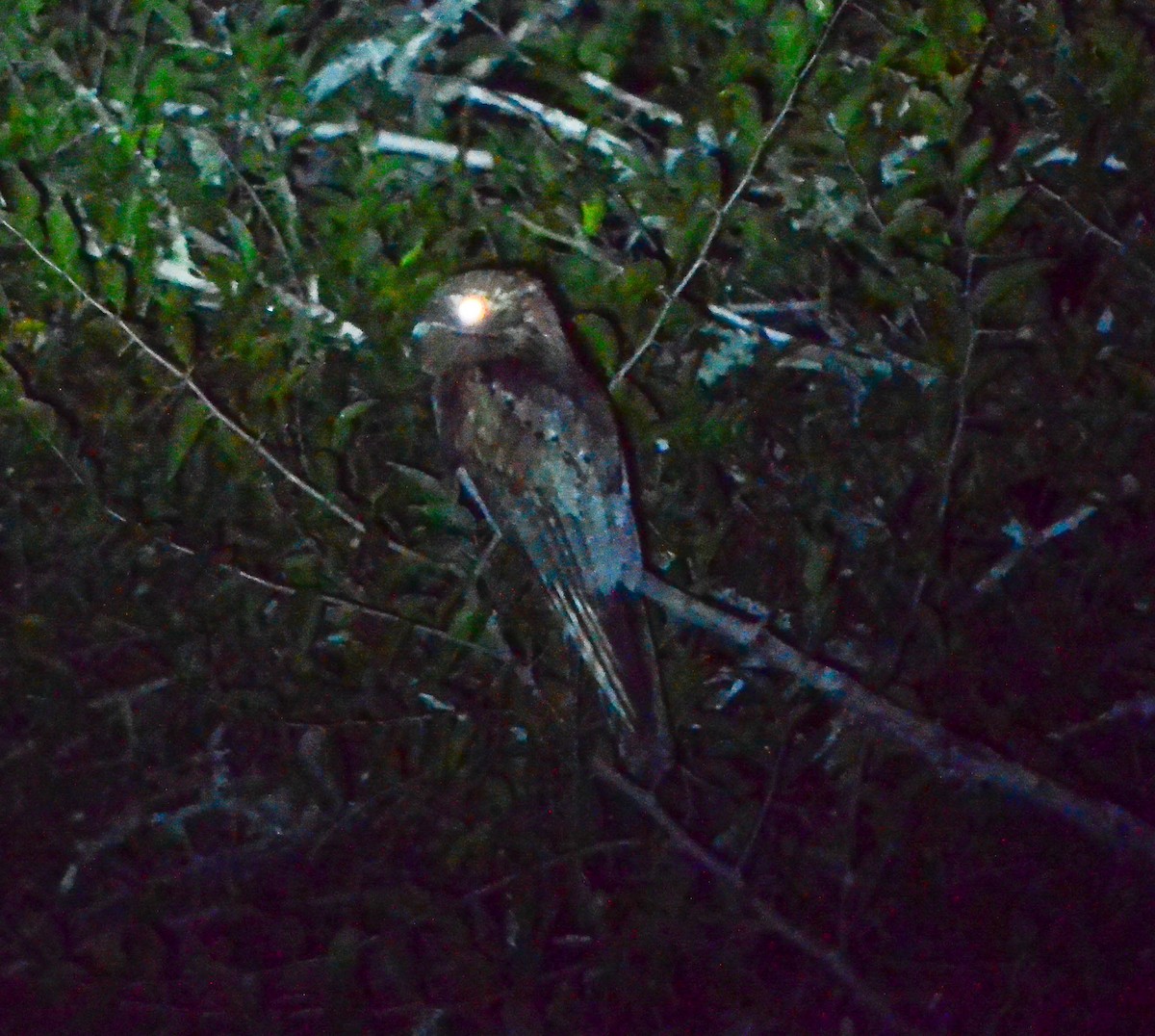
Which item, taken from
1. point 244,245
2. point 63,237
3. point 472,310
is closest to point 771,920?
point 472,310

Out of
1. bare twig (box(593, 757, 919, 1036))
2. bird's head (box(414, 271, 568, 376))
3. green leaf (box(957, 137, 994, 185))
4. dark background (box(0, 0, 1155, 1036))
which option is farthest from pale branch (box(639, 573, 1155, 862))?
green leaf (box(957, 137, 994, 185))

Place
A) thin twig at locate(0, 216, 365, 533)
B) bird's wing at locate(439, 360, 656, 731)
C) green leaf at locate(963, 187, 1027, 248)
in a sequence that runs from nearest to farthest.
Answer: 1. green leaf at locate(963, 187, 1027, 248)
2. thin twig at locate(0, 216, 365, 533)
3. bird's wing at locate(439, 360, 656, 731)

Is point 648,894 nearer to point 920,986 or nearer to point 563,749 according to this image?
point 563,749

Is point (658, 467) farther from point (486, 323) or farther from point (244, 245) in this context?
point (244, 245)

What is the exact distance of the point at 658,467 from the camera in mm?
2059

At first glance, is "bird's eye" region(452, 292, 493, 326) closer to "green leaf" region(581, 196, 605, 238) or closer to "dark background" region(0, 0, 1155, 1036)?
"dark background" region(0, 0, 1155, 1036)

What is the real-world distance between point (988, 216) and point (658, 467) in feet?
2.30

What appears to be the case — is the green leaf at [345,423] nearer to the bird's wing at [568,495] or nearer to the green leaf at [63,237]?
the bird's wing at [568,495]

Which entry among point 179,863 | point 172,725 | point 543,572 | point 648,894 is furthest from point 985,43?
point 179,863

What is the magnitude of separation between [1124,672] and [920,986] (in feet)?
2.06

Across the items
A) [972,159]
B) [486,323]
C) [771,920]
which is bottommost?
[771,920]

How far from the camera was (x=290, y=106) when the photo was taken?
5.72ft

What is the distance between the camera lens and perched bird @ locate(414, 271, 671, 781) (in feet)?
5.92

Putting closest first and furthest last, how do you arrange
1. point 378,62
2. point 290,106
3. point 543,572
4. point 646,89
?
point 290,106 < point 543,572 < point 378,62 < point 646,89
